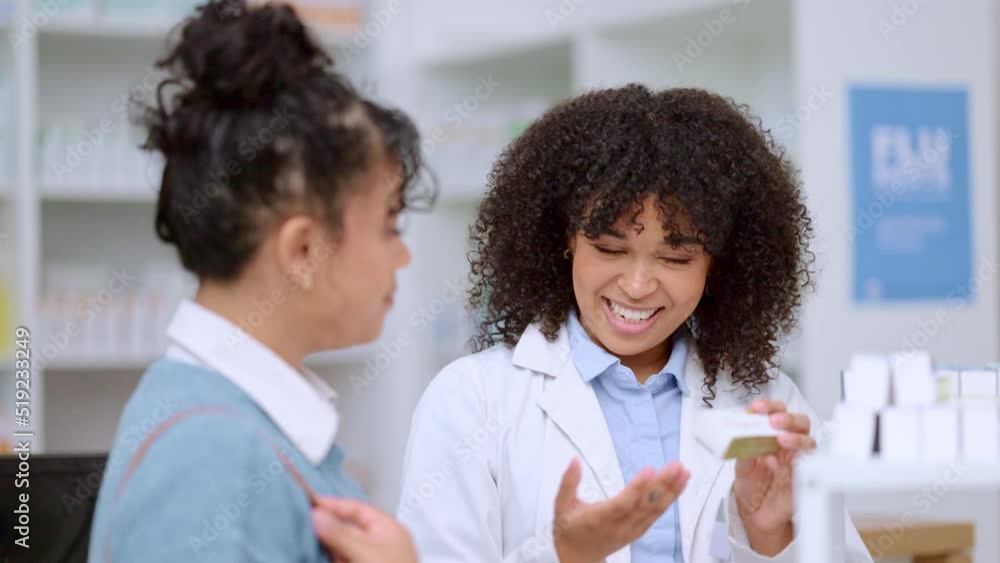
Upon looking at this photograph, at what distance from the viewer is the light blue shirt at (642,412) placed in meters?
1.74

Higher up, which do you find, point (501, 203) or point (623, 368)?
point (501, 203)

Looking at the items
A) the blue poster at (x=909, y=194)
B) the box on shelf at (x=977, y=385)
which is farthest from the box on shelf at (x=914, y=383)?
the blue poster at (x=909, y=194)

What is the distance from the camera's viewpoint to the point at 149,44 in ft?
13.4

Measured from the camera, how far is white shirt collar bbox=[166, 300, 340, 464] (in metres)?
1.11

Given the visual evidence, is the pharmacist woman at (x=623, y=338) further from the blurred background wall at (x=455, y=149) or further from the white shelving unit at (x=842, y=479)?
the blurred background wall at (x=455, y=149)

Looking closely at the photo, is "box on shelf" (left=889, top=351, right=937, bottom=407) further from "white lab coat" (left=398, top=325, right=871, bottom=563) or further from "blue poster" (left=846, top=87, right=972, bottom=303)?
"blue poster" (left=846, top=87, right=972, bottom=303)

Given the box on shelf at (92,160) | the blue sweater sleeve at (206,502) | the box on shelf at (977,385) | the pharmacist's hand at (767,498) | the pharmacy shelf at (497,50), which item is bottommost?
the pharmacist's hand at (767,498)

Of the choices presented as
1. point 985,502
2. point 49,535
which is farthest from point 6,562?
point 985,502

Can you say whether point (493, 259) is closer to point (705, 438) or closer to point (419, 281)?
point (705, 438)

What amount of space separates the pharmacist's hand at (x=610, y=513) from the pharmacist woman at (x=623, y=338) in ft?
0.26

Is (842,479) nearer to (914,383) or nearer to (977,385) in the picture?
(914,383)

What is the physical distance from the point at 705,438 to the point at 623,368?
501 millimetres

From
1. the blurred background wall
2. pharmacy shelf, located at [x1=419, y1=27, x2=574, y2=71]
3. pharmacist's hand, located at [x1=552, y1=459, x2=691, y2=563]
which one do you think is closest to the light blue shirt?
pharmacist's hand, located at [x1=552, y1=459, x2=691, y2=563]

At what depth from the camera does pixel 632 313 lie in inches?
68.6
